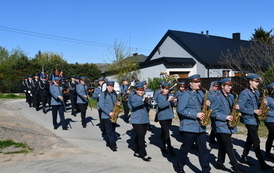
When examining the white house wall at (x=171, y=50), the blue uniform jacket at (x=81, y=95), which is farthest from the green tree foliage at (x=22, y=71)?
the blue uniform jacket at (x=81, y=95)

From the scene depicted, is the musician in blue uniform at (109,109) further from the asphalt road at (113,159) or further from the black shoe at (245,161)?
the black shoe at (245,161)

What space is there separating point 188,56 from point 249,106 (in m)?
18.5

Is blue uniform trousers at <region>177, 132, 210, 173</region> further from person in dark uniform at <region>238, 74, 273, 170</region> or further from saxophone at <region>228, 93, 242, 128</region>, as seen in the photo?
person in dark uniform at <region>238, 74, 273, 170</region>

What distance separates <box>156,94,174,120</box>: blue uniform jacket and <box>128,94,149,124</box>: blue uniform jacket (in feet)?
1.56

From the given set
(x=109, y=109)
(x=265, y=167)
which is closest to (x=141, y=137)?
(x=109, y=109)

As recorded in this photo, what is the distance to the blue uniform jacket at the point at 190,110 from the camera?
5133 mm

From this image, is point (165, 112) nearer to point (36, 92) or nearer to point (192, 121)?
point (192, 121)

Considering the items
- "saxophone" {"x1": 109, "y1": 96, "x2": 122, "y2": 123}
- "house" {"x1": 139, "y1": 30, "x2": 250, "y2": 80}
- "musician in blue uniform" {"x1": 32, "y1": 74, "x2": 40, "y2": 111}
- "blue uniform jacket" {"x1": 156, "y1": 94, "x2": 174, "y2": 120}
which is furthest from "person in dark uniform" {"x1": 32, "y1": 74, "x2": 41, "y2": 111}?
"blue uniform jacket" {"x1": 156, "y1": 94, "x2": 174, "y2": 120}

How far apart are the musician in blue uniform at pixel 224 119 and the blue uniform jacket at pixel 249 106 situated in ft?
1.16

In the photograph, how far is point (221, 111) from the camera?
18.2ft

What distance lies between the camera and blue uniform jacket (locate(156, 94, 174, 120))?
6.55 metres

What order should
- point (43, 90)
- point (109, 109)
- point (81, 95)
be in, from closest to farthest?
point (109, 109)
point (81, 95)
point (43, 90)

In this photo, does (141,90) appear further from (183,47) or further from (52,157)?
(183,47)

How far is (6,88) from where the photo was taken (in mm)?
29719
